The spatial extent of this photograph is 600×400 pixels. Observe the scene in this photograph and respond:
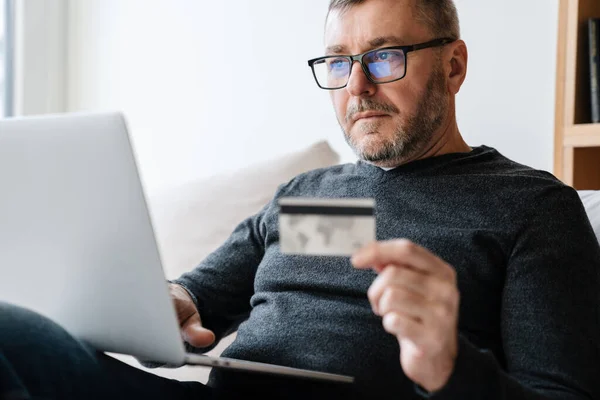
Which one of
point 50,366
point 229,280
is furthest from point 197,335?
point 50,366

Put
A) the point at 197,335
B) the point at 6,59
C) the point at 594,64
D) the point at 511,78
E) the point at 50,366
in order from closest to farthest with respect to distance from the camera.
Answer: the point at 50,366
the point at 197,335
the point at 594,64
the point at 511,78
the point at 6,59

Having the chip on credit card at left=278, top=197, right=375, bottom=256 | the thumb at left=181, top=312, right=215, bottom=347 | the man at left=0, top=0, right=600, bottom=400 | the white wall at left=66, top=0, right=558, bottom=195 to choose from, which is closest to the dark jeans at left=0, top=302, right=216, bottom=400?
the man at left=0, top=0, right=600, bottom=400

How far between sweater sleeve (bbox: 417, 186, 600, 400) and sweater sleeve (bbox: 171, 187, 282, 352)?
0.52 meters

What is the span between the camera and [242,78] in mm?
2334

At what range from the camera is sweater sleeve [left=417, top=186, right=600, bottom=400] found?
3.01ft

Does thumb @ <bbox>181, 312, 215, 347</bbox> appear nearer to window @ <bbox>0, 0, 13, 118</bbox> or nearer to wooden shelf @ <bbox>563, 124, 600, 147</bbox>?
wooden shelf @ <bbox>563, 124, 600, 147</bbox>

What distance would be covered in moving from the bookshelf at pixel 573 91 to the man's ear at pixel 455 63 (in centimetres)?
30

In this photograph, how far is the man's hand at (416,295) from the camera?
2.39ft

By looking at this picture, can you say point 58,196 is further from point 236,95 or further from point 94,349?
point 236,95

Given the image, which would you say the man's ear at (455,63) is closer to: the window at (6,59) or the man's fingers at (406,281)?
the man's fingers at (406,281)

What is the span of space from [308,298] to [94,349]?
351 millimetres

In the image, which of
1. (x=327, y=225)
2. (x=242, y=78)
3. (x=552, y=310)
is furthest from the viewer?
(x=242, y=78)

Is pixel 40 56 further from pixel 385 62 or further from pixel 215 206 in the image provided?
pixel 385 62

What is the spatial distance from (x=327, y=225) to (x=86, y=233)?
31 centimetres
